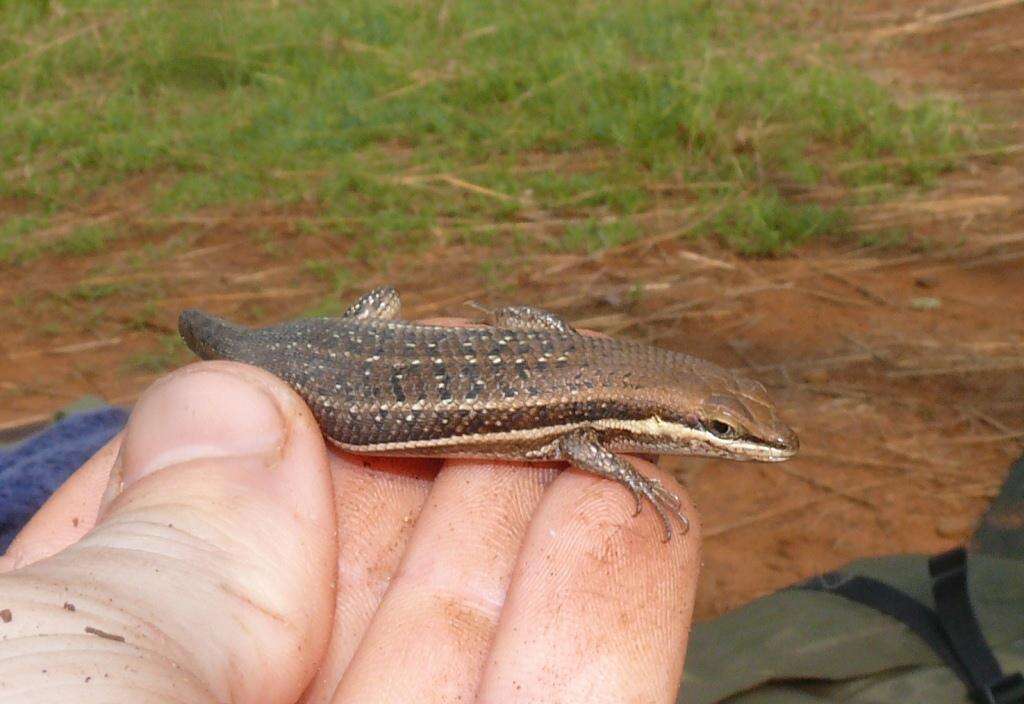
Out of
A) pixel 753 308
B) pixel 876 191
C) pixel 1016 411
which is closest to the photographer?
pixel 1016 411

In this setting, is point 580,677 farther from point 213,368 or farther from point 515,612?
point 213,368

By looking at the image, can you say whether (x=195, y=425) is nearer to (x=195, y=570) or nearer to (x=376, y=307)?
(x=195, y=570)

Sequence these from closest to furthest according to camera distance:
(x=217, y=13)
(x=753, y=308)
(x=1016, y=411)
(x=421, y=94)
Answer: (x=1016, y=411), (x=753, y=308), (x=421, y=94), (x=217, y=13)

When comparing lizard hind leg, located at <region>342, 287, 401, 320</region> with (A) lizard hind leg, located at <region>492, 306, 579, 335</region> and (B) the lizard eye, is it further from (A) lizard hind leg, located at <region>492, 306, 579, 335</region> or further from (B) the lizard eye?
(B) the lizard eye

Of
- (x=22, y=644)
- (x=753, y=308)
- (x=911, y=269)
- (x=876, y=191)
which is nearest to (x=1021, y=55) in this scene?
(x=876, y=191)

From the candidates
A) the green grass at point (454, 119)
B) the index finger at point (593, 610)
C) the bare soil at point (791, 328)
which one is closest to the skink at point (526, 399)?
the index finger at point (593, 610)

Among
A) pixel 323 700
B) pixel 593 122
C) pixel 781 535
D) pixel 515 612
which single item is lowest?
pixel 781 535

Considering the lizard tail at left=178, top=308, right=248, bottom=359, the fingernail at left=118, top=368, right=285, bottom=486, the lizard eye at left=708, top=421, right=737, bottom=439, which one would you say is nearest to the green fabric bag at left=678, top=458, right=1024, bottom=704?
the lizard eye at left=708, top=421, right=737, bottom=439
